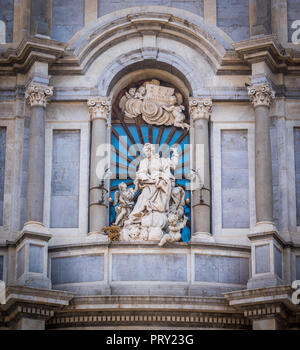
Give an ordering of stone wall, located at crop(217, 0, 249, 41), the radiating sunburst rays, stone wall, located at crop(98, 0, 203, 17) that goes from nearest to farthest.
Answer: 1. the radiating sunburst rays
2. stone wall, located at crop(217, 0, 249, 41)
3. stone wall, located at crop(98, 0, 203, 17)

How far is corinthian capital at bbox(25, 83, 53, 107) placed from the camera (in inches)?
1130

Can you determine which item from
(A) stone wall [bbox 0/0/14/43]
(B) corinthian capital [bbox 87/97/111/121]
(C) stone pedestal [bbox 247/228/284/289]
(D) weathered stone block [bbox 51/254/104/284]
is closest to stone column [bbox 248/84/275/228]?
(C) stone pedestal [bbox 247/228/284/289]

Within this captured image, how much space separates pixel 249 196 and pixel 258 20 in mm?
3689

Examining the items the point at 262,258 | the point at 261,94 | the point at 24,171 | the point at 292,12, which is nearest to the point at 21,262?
the point at 24,171

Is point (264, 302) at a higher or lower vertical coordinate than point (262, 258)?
lower

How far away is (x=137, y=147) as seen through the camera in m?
29.9

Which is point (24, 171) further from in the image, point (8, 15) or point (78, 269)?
point (8, 15)

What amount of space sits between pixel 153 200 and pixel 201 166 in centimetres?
128

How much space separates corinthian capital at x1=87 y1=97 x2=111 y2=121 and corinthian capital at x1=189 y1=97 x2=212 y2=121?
5.77 ft

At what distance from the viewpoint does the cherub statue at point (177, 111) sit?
2978 centimetres

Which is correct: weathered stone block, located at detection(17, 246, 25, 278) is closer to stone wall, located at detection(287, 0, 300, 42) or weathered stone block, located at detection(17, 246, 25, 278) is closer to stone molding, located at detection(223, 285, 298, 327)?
stone molding, located at detection(223, 285, 298, 327)
